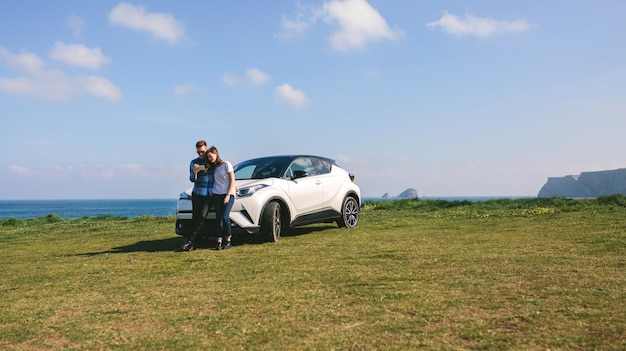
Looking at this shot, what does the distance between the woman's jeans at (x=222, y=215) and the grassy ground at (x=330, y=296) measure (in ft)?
1.30

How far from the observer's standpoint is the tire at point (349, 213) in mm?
12016

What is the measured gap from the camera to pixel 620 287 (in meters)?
4.80

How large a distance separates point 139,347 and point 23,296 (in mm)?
2634

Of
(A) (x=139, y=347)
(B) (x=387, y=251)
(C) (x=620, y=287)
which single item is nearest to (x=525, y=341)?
(C) (x=620, y=287)

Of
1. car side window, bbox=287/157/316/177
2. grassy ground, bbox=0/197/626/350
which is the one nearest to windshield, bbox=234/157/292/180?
car side window, bbox=287/157/316/177

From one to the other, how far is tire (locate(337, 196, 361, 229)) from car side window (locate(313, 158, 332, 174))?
89cm

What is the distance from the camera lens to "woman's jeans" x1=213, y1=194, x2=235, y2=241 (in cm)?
898

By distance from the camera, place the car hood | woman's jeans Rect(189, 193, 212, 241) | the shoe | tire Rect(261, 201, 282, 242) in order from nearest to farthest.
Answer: the shoe → woman's jeans Rect(189, 193, 212, 241) → tire Rect(261, 201, 282, 242) → the car hood

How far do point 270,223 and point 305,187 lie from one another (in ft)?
4.77

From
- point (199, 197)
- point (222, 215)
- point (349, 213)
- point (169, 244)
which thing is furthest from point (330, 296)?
point (349, 213)

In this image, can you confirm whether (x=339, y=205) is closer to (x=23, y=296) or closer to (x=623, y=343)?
(x=23, y=296)

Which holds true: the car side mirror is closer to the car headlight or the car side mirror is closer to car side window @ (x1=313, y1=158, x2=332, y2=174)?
car side window @ (x1=313, y1=158, x2=332, y2=174)

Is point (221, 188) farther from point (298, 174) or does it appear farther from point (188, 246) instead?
point (298, 174)

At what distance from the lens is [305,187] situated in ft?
34.9
